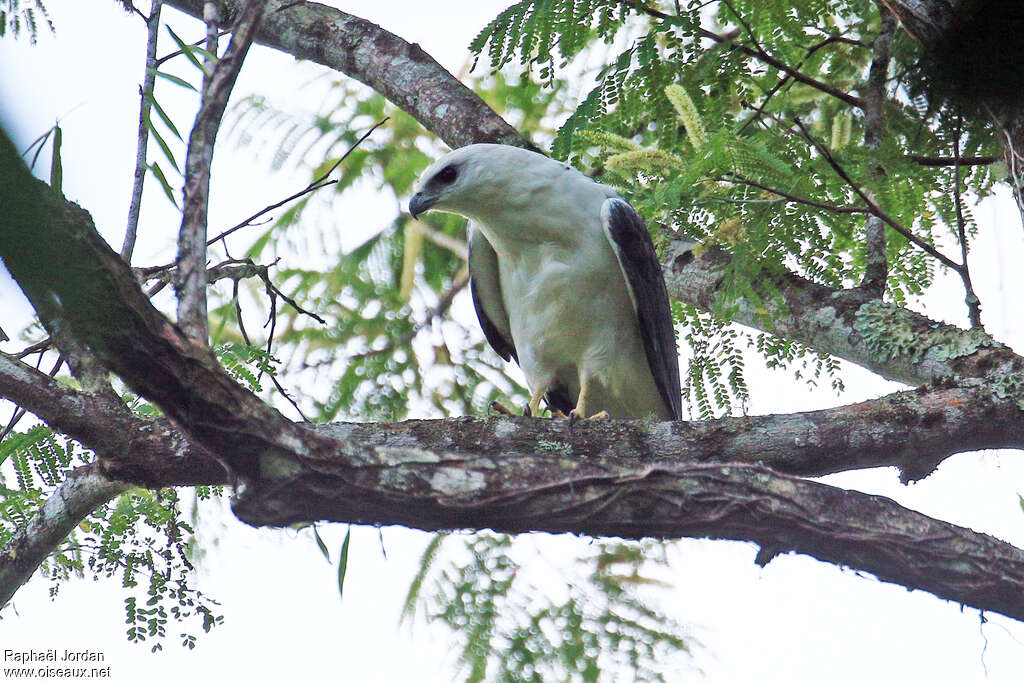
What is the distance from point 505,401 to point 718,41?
2530 mm

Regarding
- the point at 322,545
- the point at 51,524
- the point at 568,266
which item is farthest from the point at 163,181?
the point at 568,266

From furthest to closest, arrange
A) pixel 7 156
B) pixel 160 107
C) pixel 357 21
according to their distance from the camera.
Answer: pixel 357 21 < pixel 160 107 < pixel 7 156

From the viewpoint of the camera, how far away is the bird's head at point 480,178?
14.7 ft

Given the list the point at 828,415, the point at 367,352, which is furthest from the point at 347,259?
the point at 828,415

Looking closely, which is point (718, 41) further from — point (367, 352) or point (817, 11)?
point (367, 352)

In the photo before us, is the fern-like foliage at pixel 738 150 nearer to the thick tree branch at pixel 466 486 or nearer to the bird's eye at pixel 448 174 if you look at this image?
the bird's eye at pixel 448 174

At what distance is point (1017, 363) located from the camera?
3.43 metres

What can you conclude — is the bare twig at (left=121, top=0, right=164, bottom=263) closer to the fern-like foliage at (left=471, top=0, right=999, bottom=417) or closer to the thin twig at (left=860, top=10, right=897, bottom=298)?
the fern-like foliage at (left=471, top=0, right=999, bottom=417)

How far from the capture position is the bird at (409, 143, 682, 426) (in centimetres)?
446

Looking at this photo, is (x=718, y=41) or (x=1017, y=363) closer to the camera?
(x=1017, y=363)

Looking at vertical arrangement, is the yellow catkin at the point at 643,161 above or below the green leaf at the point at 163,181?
above

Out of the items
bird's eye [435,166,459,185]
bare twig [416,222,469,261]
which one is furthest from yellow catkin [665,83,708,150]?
bare twig [416,222,469,261]

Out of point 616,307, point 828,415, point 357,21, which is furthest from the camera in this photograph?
point 357,21

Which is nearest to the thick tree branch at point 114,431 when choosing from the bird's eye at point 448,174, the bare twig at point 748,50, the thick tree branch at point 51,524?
the thick tree branch at point 51,524
